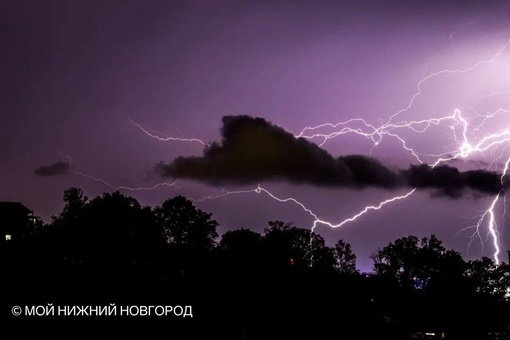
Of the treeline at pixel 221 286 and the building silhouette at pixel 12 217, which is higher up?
the building silhouette at pixel 12 217

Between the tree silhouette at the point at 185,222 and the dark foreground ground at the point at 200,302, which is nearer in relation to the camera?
the dark foreground ground at the point at 200,302

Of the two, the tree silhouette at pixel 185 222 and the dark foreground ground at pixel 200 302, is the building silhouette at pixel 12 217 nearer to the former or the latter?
the tree silhouette at pixel 185 222

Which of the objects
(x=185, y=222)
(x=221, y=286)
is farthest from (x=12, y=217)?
(x=221, y=286)

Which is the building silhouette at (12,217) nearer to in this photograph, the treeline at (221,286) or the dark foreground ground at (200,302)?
the treeline at (221,286)

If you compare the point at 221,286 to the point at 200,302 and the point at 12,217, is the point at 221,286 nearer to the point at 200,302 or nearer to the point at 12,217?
the point at 200,302

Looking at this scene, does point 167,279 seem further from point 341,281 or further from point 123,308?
point 341,281

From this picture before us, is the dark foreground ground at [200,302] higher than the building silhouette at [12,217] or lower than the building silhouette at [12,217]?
lower

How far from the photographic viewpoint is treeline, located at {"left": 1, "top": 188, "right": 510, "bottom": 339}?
2095 cm

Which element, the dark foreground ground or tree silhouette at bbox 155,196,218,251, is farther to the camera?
tree silhouette at bbox 155,196,218,251

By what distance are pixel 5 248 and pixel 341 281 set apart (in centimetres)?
1902

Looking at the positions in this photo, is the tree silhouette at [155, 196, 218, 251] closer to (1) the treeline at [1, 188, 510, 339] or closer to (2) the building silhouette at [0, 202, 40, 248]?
(1) the treeline at [1, 188, 510, 339]

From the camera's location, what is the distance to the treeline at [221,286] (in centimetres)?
2095

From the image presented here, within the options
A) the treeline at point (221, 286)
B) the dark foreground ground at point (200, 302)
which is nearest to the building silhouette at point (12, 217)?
the treeline at point (221, 286)

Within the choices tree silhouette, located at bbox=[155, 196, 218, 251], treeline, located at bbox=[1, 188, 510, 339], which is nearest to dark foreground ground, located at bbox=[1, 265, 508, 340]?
treeline, located at bbox=[1, 188, 510, 339]
